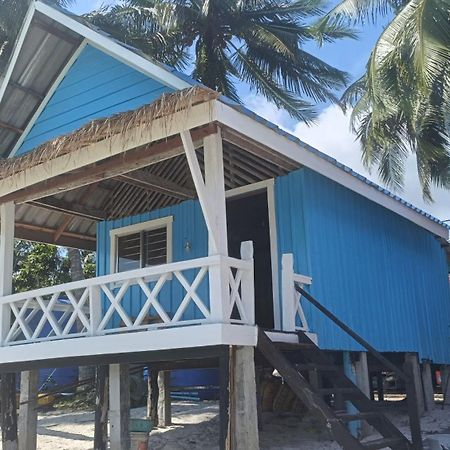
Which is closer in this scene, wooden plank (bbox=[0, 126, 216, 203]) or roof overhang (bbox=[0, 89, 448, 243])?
roof overhang (bbox=[0, 89, 448, 243])

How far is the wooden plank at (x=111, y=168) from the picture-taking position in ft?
25.2

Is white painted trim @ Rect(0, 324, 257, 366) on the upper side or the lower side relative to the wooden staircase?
upper

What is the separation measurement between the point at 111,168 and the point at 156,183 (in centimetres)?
119

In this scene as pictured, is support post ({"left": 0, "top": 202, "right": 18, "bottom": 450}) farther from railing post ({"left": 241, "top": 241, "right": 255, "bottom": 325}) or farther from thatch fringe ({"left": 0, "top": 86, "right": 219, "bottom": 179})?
railing post ({"left": 241, "top": 241, "right": 255, "bottom": 325})

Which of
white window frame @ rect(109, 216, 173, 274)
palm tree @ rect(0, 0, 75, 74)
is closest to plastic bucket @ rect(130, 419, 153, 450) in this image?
white window frame @ rect(109, 216, 173, 274)

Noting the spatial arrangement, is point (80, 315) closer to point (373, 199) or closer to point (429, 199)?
point (373, 199)

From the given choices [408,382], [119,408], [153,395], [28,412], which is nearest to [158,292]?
[119,408]

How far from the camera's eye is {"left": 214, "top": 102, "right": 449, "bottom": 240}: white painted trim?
23.3 feet

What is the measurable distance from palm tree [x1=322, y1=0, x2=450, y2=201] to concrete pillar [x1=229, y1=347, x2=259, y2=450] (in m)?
5.64

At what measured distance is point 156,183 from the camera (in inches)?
372

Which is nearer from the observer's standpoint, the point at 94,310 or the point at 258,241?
the point at 94,310

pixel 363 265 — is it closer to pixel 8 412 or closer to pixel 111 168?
pixel 111 168

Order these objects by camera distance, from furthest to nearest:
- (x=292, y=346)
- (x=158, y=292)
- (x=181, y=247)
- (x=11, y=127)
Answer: (x=181, y=247) < (x=11, y=127) < (x=158, y=292) < (x=292, y=346)

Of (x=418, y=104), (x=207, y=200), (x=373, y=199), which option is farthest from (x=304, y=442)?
(x=418, y=104)
